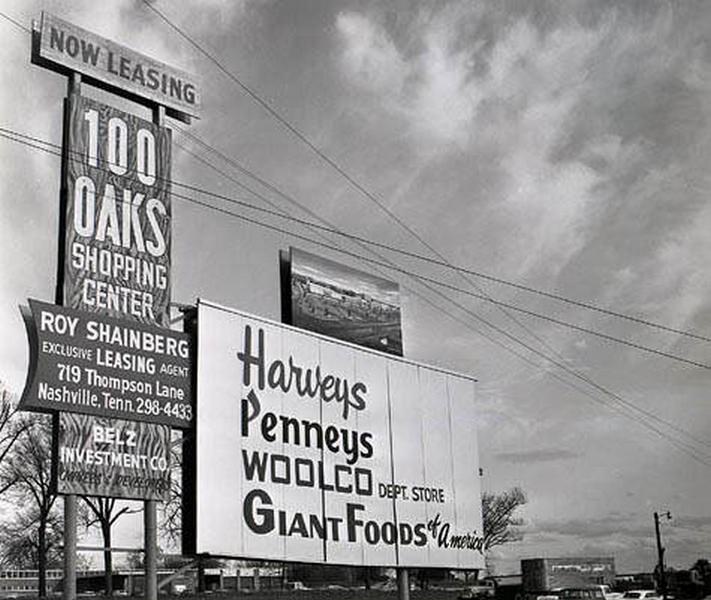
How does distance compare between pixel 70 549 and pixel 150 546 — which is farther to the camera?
pixel 150 546

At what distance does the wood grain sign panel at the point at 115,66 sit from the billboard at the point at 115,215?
0.58 meters

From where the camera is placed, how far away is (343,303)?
81.2 feet

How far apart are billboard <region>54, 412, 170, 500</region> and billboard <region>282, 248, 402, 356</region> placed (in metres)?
5.08

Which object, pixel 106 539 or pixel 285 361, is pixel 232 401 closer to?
pixel 285 361

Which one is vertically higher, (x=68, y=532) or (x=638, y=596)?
(x=68, y=532)

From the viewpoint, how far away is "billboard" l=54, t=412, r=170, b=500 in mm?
17797

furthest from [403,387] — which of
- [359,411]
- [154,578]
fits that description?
[154,578]

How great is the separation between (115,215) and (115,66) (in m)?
2.98

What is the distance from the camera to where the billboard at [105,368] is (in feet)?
56.7

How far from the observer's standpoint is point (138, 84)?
2062cm

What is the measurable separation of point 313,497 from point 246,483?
6.89ft

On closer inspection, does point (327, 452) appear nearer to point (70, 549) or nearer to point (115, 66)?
point (70, 549)

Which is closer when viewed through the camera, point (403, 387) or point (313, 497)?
point (313, 497)

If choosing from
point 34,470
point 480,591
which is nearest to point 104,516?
point 34,470
